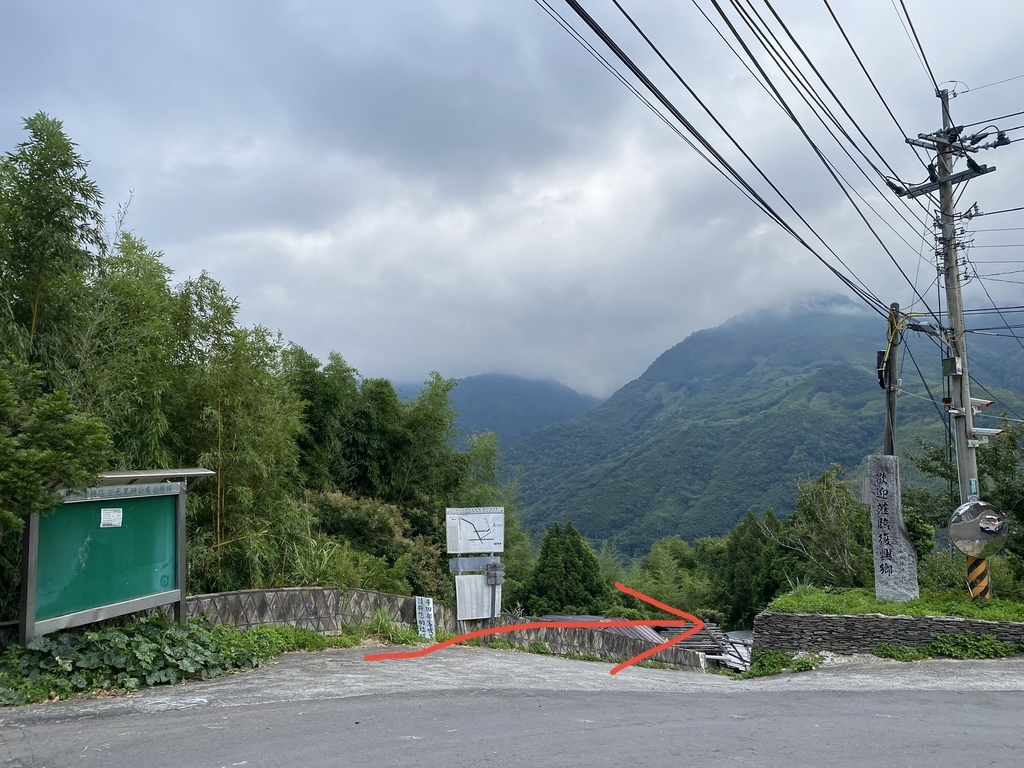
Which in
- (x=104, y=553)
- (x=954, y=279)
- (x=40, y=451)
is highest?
(x=954, y=279)

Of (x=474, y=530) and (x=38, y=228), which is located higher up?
(x=38, y=228)

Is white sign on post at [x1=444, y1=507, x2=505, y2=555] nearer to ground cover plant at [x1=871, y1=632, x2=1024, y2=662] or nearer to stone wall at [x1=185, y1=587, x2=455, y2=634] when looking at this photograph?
stone wall at [x1=185, y1=587, x2=455, y2=634]

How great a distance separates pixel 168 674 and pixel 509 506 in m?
20.6

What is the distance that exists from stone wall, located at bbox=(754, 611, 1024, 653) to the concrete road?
1664mm

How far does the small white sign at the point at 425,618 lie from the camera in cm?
1108

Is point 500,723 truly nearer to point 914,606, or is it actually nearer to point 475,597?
point 475,597

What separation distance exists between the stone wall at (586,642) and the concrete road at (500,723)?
16.9 feet

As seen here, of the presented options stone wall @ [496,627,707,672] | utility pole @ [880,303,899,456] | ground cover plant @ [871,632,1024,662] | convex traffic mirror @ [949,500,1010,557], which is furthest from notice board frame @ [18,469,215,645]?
utility pole @ [880,303,899,456]

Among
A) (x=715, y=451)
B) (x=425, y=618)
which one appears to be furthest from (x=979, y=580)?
(x=715, y=451)

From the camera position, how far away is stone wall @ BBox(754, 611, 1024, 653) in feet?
31.3

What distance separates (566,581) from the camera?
28.5 metres

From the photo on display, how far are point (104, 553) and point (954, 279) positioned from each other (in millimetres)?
13001

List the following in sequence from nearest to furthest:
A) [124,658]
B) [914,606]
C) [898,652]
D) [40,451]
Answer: [40,451] → [124,658] → [898,652] → [914,606]

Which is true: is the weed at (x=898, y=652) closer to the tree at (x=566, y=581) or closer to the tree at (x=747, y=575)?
the tree at (x=566, y=581)
